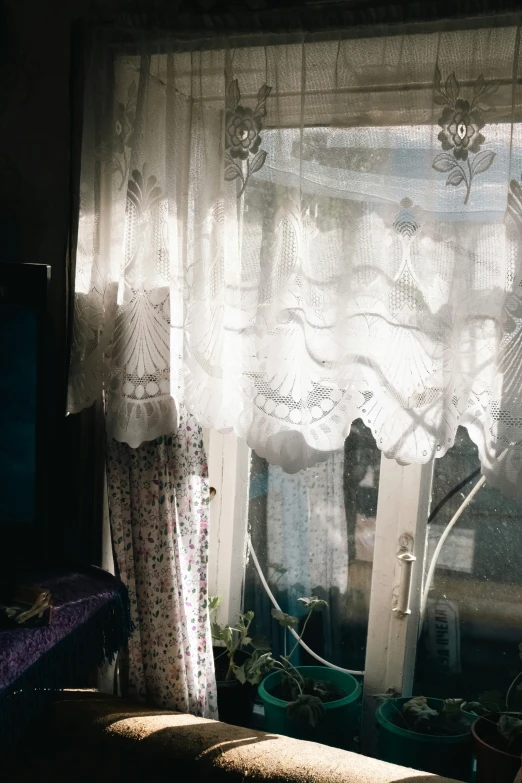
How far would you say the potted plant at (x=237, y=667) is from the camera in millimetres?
2084

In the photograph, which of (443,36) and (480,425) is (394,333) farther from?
(443,36)

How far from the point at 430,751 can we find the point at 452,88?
1499 mm

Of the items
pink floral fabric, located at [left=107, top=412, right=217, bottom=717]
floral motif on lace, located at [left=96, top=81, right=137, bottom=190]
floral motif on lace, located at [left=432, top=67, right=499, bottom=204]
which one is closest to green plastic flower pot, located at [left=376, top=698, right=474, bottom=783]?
pink floral fabric, located at [left=107, top=412, right=217, bottom=717]

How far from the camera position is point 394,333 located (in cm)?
165

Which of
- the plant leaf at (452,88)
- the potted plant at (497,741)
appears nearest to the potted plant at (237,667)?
the potted plant at (497,741)

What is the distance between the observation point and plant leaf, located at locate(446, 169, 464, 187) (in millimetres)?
1585

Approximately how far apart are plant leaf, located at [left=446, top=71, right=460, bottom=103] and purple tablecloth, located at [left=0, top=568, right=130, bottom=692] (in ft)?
4.41

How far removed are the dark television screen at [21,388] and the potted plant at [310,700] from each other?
74cm

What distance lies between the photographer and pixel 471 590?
6.63ft

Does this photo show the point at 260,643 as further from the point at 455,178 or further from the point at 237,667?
the point at 455,178

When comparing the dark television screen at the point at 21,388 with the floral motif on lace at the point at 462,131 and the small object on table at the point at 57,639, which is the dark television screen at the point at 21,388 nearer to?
Answer: the small object on table at the point at 57,639

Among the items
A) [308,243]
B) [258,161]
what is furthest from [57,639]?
[258,161]

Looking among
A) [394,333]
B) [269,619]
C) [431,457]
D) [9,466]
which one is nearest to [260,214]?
[394,333]

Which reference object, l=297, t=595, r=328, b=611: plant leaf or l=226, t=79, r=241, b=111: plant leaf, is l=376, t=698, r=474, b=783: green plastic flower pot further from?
l=226, t=79, r=241, b=111: plant leaf
